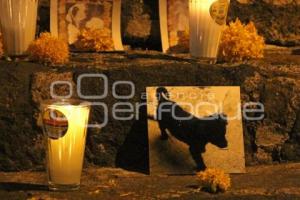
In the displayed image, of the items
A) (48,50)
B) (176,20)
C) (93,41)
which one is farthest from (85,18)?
(48,50)

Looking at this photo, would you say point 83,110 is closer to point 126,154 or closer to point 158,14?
point 126,154

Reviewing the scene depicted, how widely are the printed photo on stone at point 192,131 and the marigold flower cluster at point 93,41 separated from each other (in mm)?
354

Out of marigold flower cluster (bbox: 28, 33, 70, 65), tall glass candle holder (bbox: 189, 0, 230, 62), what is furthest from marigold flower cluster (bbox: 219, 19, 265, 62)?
marigold flower cluster (bbox: 28, 33, 70, 65)

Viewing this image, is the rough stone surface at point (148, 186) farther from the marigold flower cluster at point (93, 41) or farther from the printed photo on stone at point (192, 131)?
the marigold flower cluster at point (93, 41)

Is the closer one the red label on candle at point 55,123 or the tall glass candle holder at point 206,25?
the red label on candle at point 55,123

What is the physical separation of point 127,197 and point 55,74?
0.35 meters

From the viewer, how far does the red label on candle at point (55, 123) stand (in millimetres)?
1372

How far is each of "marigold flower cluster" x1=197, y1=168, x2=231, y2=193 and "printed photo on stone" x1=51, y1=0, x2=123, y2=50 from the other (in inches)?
23.9

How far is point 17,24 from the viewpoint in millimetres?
1670

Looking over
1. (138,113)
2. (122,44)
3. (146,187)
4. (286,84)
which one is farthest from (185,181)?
(122,44)

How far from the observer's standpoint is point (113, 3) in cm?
198

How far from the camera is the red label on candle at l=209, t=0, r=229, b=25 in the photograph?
170cm

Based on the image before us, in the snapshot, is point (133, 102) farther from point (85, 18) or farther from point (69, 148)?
point (85, 18)

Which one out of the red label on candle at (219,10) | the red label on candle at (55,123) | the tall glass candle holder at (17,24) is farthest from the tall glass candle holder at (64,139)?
the red label on candle at (219,10)
